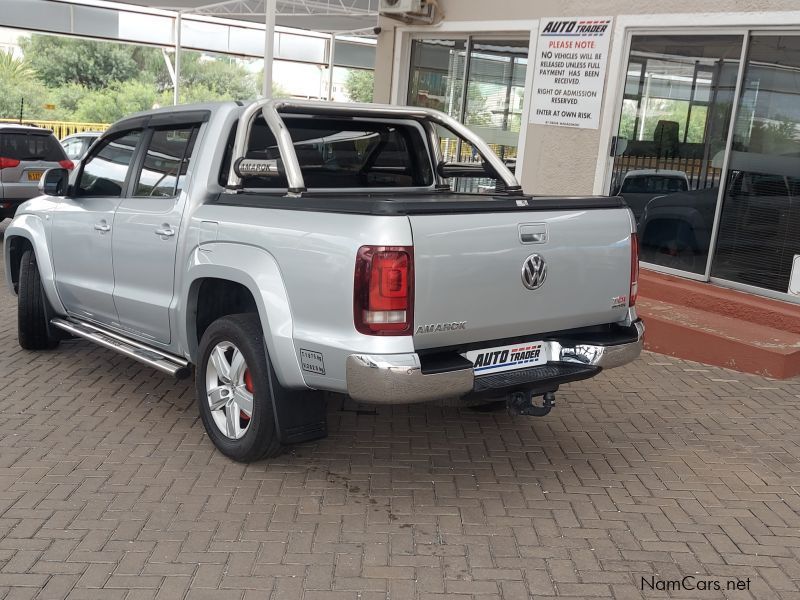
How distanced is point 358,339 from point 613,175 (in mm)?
6276

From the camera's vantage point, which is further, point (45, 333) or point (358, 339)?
point (45, 333)

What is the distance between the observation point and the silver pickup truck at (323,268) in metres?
3.69

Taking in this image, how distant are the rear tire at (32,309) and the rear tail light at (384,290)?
3.67 meters

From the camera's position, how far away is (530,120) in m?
9.88

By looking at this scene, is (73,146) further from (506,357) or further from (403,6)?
(506,357)

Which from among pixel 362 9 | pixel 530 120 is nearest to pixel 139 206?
pixel 530 120

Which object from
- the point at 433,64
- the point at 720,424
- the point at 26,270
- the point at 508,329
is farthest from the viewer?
the point at 433,64

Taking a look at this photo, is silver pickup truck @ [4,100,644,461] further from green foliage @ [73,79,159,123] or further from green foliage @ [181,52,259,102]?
green foliage @ [181,52,259,102]

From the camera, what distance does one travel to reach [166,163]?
17.1 ft

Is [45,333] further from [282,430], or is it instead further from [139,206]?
[282,430]

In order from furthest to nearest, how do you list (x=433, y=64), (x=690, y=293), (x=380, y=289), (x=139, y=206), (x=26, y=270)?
(x=433, y=64) → (x=690, y=293) → (x=26, y=270) → (x=139, y=206) → (x=380, y=289)

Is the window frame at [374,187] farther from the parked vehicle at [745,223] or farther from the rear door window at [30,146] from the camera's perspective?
the rear door window at [30,146]

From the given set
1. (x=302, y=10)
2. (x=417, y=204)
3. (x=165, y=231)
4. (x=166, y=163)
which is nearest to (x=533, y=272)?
(x=417, y=204)

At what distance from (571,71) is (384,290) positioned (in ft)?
21.7
